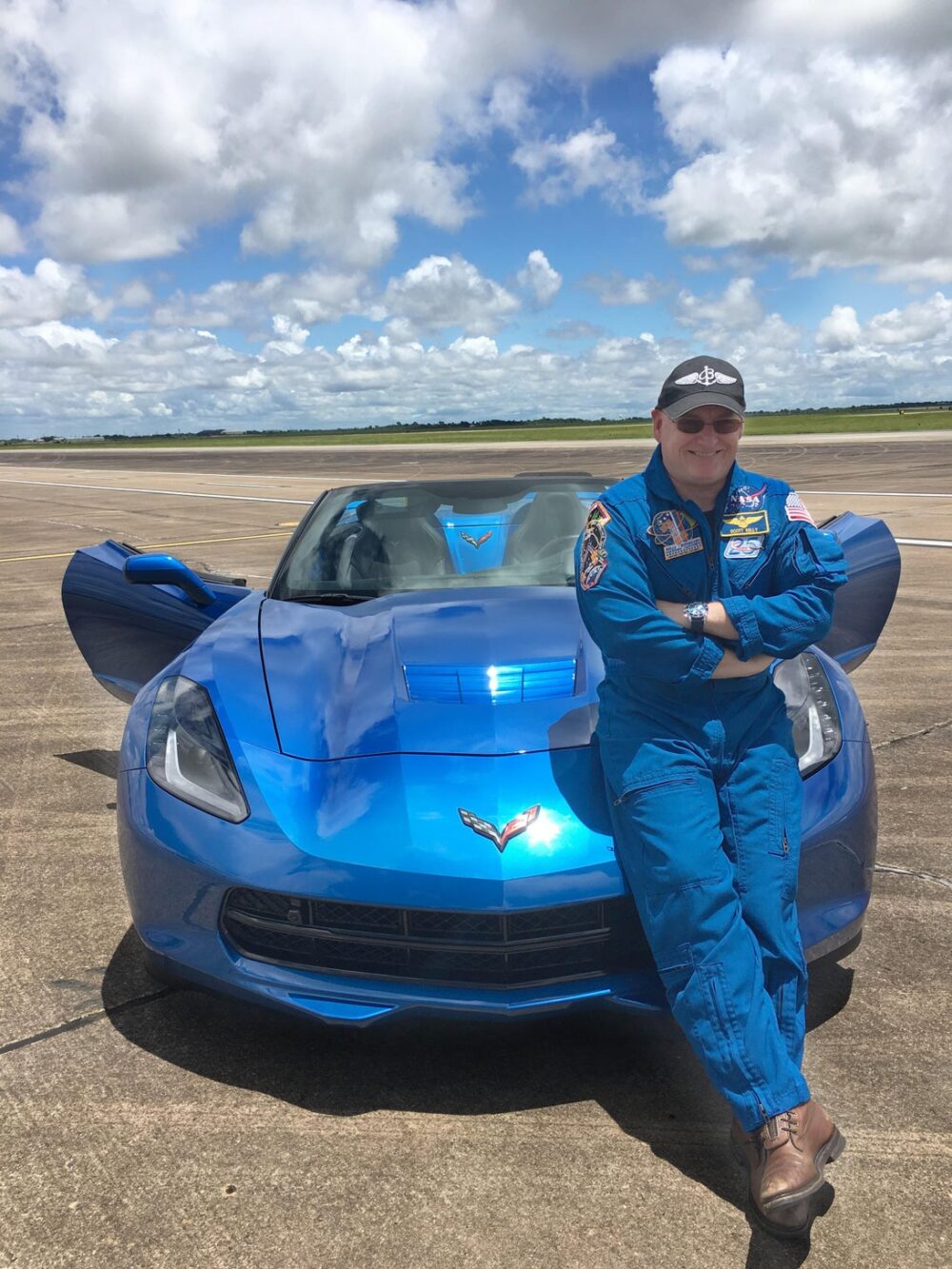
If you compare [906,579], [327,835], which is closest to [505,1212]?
[327,835]

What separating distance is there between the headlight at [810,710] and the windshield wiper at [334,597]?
149cm

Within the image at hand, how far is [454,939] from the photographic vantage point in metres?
2.29

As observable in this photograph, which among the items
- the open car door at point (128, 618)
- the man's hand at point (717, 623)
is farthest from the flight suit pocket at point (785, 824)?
the open car door at point (128, 618)

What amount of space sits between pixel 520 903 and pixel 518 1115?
51 cm

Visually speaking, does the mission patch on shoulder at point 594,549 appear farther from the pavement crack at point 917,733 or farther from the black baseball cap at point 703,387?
the pavement crack at point 917,733

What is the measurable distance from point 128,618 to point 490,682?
210cm

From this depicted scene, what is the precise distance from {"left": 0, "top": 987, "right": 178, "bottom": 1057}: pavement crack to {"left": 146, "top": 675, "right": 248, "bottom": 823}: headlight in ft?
1.87

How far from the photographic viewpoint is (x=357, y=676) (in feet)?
9.57

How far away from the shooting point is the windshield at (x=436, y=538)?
12.8 feet

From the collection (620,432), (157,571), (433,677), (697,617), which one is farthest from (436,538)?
(620,432)

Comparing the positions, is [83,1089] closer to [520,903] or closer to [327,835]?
[327,835]

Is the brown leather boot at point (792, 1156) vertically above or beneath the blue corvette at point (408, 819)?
beneath

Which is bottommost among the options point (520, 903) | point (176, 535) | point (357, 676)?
point (176, 535)

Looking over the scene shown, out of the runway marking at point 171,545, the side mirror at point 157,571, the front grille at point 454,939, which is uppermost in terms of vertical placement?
the side mirror at point 157,571
